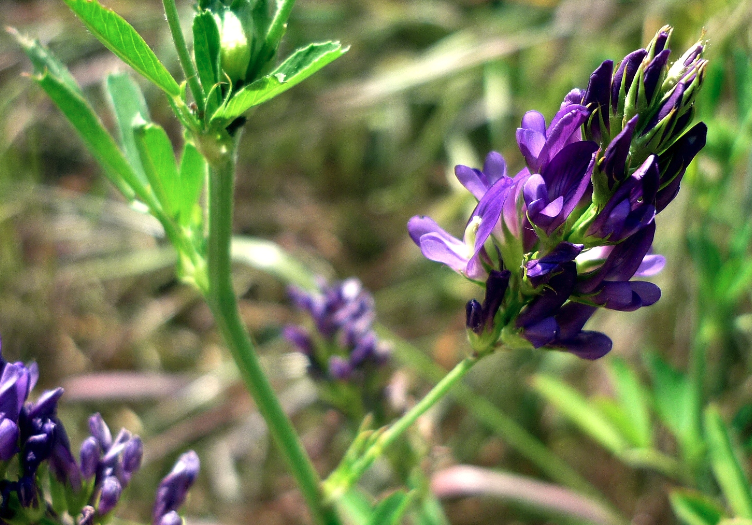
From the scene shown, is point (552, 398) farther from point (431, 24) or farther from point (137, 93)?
point (431, 24)

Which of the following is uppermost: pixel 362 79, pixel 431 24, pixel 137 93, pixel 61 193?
pixel 431 24

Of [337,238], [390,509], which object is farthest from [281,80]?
[337,238]

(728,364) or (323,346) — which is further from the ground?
(323,346)

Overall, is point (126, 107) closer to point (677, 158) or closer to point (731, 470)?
point (677, 158)

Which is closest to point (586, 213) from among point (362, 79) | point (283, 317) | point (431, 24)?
point (283, 317)

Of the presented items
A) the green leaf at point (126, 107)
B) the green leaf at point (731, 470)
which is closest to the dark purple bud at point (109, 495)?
the green leaf at point (126, 107)

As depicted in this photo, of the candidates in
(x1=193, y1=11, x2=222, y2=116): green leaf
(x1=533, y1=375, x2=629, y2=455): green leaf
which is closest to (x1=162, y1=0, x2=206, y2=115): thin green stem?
(x1=193, y1=11, x2=222, y2=116): green leaf

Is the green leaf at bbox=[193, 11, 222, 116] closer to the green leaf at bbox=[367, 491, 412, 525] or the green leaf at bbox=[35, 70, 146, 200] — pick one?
the green leaf at bbox=[35, 70, 146, 200]
